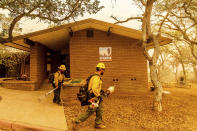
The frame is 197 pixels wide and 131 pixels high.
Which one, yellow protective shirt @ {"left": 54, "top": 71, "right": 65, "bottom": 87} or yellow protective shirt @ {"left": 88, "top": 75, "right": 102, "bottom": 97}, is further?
yellow protective shirt @ {"left": 54, "top": 71, "right": 65, "bottom": 87}

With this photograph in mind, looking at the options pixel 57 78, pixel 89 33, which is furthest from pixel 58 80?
pixel 89 33

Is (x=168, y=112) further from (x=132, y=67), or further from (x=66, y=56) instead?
(x=66, y=56)

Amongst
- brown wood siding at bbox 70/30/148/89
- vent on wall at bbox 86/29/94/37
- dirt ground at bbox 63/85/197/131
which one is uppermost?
vent on wall at bbox 86/29/94/37

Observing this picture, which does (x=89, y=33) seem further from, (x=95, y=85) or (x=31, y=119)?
(x=31, y=119)

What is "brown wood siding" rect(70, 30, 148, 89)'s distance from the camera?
708cm

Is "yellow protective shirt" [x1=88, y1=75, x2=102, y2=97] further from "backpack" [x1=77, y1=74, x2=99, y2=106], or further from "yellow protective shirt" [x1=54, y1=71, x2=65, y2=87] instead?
"yellow protective shirt" [x1=54, y1=71, x2=65, y2=87]

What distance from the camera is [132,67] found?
729 cm

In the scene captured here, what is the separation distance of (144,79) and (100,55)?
2.93 metres

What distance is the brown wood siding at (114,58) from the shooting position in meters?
7.08

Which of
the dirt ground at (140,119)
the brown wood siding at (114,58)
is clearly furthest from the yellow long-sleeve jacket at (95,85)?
the brown wood siding at (114,58)

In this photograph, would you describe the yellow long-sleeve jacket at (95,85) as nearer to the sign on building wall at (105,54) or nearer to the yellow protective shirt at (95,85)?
the yellow protective shirt at (95,85)

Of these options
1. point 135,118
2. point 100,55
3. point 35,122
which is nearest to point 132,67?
point 100,55

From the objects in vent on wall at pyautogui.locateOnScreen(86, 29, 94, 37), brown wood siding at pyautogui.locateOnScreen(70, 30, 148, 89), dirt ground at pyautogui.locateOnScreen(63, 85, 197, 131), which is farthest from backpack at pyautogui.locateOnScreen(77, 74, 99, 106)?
vent on wall at pyautogui.locateOnScreen(86, 29, 94, 37)

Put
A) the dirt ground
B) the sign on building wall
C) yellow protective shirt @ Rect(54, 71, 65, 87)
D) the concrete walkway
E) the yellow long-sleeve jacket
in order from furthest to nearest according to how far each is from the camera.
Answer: the sign on building wall, yellow protective shirt @ Rect(54, 71, 65, 87), the dirt ground, the concrete walkway, the yellow long-sleeve jacket
